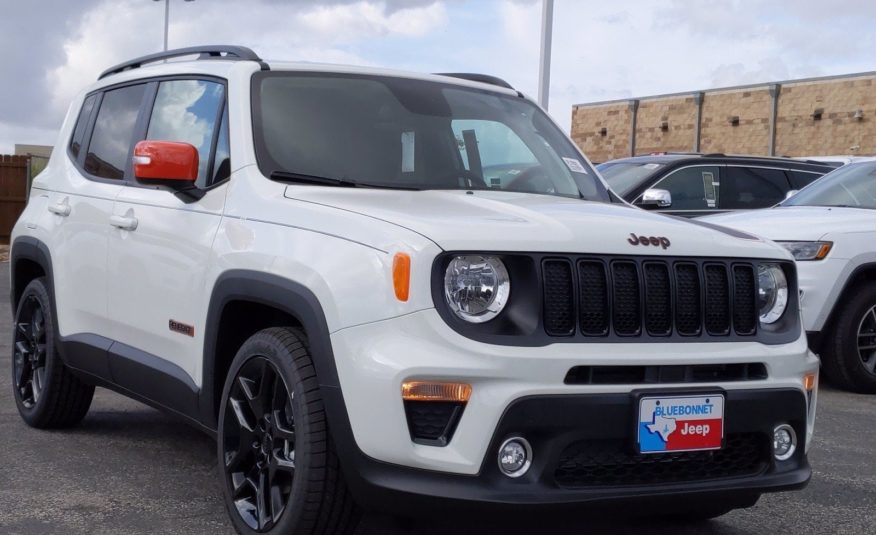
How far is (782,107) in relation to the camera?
3944cm

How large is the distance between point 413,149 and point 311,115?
440 millimetres

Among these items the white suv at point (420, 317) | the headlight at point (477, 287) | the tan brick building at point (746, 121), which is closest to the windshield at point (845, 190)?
the white suv at point (420, 317)

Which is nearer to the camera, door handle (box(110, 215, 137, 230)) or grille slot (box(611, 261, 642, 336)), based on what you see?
grille slot (box(611, 261, 642, 336))

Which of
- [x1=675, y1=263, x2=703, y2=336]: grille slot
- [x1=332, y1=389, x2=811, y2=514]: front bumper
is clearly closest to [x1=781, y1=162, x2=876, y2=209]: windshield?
[x1=675, y1=263, x2=703, y2=336]: grille slot

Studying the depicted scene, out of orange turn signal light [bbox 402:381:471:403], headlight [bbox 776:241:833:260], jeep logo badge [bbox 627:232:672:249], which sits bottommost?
orange turn signal light [bbox 402:381:471:403]

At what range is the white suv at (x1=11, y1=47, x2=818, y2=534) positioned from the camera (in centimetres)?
366

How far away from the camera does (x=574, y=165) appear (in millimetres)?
5547

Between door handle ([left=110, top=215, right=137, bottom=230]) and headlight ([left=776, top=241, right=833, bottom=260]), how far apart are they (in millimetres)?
4610

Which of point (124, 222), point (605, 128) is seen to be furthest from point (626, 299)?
point (605, 128)

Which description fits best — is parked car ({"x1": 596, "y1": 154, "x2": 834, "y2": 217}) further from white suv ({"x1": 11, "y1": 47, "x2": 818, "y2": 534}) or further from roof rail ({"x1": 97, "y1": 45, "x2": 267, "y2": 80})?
white suv ({"x1": 11, "y1": 47, "x2": 818, "y2": 534})

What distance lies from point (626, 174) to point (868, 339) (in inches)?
141

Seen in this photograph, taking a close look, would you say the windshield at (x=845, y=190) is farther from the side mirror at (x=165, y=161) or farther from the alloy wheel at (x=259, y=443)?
the alloy wheel at (x=259, y=443)

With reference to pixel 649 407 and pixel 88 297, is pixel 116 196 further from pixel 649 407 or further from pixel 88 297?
pixel 649 407

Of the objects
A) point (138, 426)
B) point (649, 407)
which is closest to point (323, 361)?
point (649, 407)
